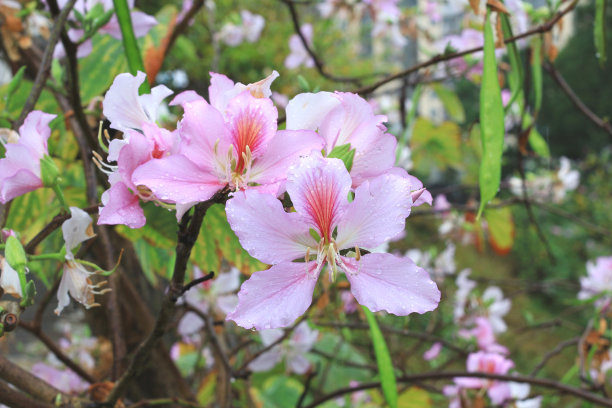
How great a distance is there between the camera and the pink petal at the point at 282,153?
25 cm

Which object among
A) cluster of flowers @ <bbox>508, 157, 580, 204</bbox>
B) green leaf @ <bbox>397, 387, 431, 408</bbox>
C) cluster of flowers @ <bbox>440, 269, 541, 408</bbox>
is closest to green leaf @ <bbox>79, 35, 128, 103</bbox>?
cluster of flowers @ <bbox>440, 269, 541, 408</bbox>

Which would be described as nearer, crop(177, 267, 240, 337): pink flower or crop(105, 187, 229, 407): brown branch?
crop(105, 187, 229, 407): brown branch

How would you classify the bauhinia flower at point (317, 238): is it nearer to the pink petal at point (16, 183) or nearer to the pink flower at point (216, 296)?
the pink petal at point (16, 183)

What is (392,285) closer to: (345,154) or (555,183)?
(345,154)

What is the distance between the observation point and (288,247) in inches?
10.0

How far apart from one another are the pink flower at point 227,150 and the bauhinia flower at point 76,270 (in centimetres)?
8

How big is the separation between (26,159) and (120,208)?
80 mm

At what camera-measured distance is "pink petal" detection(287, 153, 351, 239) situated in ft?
0.78

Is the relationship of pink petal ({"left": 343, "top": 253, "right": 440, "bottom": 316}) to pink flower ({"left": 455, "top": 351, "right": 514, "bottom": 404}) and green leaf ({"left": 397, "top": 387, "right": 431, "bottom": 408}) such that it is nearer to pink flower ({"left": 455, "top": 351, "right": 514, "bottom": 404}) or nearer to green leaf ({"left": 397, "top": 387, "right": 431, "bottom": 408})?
pink flower ({"left": 455, "top": 351, "right": 514, "bottom": 404})

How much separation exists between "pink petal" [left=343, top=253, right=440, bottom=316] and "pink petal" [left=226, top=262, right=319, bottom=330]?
0.02m

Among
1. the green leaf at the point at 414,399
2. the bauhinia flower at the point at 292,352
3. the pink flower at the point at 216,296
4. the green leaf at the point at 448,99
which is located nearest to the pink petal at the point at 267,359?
the bauhinia flower at the point at 292,352

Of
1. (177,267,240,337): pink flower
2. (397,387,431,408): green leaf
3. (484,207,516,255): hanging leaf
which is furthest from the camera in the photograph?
(484,207,516,255): hanging leaf

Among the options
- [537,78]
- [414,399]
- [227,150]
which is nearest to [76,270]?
[227,150]

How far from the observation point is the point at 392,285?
0.25m
